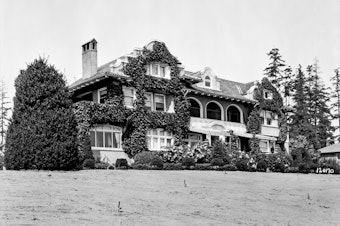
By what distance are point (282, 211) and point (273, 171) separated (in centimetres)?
1906

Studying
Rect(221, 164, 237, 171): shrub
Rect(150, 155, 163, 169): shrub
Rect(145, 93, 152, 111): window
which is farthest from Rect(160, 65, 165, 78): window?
Rect(150, 155, 163, 169): shrub

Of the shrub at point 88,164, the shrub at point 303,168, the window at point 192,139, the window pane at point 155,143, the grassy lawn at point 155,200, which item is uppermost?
the window at point 192,139

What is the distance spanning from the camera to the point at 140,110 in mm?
40312

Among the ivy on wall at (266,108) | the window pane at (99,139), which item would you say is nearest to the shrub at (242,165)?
the window pane at (99,139)

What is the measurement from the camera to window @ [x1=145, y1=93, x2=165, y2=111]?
41812 millimetres

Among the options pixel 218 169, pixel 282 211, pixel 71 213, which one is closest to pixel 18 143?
pixel 71 213

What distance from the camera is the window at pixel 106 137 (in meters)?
37.8

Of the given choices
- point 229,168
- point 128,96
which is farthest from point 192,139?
point 229,168

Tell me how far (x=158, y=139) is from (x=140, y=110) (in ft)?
9.38

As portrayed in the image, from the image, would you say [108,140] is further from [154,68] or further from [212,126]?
[212,126]

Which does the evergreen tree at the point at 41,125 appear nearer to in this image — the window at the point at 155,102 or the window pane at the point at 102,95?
the window pane at the point at 102,95

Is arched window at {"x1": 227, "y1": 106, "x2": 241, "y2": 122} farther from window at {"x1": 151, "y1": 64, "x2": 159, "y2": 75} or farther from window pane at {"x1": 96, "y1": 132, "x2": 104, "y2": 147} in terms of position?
window pane at {"x1": 96, "y1": 132, "x2": 104, "y2": 147}

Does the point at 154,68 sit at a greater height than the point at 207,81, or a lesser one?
greater

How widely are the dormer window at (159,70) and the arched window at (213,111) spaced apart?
20.1 feet
